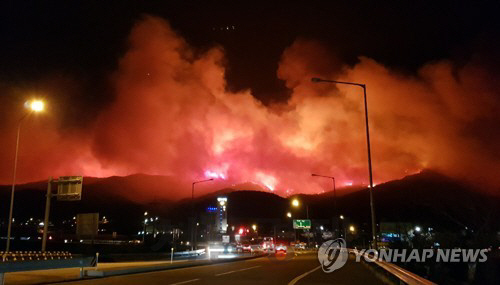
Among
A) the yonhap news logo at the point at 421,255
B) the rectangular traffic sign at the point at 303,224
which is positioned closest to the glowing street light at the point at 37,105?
the yonhap news logo at the point at 421,255

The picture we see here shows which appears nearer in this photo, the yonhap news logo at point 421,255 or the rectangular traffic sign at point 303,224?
the yonhap news logo at point 421,255

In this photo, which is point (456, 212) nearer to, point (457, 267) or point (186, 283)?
point (457, 267)

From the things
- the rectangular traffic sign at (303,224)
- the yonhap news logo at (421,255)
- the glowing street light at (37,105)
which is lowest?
the yonhap news logo at (421,255)

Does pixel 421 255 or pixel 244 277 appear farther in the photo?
Answer: pixel 421 255

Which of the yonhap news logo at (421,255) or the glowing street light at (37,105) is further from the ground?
the glowing street light at (37,105)

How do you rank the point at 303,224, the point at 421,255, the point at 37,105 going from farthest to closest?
the point at 303,224 → the point at 421,255 → the point at 37,105

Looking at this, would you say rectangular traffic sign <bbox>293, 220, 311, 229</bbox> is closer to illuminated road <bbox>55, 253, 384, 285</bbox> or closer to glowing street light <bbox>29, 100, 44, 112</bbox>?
illuminated road <bbox>55, 253, 384, 285</bbox>

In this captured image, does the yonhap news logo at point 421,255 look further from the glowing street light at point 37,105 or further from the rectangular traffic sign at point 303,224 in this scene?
the rectangular traffic sign at point 303,224

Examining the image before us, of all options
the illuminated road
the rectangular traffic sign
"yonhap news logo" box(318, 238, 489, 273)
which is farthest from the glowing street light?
the rectangular traffic sign

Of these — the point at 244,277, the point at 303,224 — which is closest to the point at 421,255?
the point at 244,277

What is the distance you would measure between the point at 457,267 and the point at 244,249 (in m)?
43.4

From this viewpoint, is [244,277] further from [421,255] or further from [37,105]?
[421,255]

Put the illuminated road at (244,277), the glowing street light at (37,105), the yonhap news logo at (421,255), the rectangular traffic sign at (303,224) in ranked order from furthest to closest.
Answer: the rectangular traffic sign at (303,224), the glowing street light at (37,105), the yonhap news logo at (421,255), the illuminated road at (244,277)

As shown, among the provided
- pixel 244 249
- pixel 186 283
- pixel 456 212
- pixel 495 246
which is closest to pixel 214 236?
pixel 244 249
